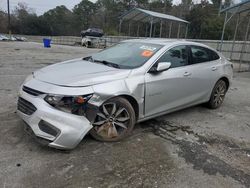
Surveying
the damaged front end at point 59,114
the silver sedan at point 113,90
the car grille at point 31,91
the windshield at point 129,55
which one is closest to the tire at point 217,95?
the silver sedan at point 113,90

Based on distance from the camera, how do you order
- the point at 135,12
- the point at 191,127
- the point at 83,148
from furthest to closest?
the point at 135,12, the point at 191,127, the point at 83,148

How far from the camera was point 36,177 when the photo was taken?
8.61 ft

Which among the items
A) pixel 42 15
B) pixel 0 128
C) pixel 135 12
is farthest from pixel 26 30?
pixel 0 128

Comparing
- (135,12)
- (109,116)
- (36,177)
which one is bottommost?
(36,177)

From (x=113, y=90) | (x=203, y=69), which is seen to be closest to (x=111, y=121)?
(x=113, y=90)

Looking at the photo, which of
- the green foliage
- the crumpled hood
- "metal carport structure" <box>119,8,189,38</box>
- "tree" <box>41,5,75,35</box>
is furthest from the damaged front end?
"tree" <box>41,5,75,35</box>

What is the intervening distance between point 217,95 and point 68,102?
3.66 metres

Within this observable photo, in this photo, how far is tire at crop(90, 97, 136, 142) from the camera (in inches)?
130

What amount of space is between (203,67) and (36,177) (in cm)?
362

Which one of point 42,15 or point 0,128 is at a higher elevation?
point 42,15

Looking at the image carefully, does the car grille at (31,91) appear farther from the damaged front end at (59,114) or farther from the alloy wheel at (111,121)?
the alloy wheel at (111,121)

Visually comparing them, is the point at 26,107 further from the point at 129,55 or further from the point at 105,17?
the point at 105,17

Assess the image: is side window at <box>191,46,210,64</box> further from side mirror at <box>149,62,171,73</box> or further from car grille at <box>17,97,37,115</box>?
car grille at <box>17,97,37,115</box>

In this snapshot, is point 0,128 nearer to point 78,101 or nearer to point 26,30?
point 78,101
